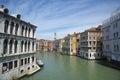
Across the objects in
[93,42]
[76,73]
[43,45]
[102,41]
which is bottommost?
[76,73]

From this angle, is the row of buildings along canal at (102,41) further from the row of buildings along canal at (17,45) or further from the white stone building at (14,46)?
the white stone building at (14,46)

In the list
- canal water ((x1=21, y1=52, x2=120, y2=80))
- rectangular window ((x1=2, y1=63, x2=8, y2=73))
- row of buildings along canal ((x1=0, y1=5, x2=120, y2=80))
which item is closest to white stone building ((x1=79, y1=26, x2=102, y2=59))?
row of buildings along canal ((x1=0, y1=5, x2=120, y2=80))

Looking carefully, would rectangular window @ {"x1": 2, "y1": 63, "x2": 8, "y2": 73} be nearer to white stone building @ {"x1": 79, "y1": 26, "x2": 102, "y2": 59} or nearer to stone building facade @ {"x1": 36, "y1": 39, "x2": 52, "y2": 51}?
white stone building @ {"x1": 79, "y1": 26, "x2": 102, "y2": 59}

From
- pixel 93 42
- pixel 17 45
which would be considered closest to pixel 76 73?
pixel 17 45

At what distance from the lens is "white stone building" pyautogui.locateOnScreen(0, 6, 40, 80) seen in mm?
17312

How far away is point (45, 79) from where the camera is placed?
22.0m

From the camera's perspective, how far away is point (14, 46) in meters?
20.2

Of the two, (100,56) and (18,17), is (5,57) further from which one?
(100,56)

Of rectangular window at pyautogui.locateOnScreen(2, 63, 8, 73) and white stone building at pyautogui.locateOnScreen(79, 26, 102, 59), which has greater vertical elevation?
white stone building at pyautogui.locateOnScreen(79, 26, 102, 59)

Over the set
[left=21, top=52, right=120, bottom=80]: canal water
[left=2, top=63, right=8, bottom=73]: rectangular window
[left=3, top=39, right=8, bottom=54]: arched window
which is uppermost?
[left=3, top=39, right=8, bottom=54]: arched window

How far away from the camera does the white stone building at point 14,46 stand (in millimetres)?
17312

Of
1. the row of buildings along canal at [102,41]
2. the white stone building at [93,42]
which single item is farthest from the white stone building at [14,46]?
the white stone building at [93,42]

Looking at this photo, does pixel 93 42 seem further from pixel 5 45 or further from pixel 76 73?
pixel 5 45

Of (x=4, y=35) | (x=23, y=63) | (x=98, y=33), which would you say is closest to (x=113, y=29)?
(x=98, y=33)
